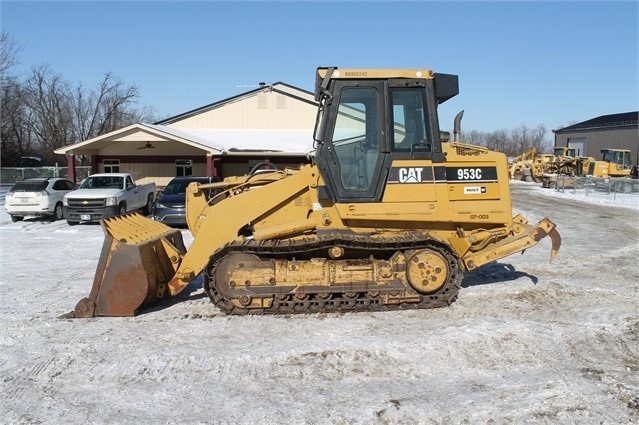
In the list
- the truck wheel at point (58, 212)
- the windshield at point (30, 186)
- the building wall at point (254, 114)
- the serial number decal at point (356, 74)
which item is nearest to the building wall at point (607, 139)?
the building wall at point (254, 114)

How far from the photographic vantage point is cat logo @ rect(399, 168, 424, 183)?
675 centimetres

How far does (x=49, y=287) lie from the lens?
8.34 meters

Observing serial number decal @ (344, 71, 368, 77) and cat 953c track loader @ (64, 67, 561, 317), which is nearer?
cat 953c track loader @ (64, 67, 561, 317)

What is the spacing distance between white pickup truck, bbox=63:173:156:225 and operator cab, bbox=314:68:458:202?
1199cm

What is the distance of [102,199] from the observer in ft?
55.6

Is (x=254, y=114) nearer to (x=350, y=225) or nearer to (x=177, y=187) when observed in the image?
(x=177, y=187)

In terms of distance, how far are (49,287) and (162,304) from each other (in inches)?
87.1

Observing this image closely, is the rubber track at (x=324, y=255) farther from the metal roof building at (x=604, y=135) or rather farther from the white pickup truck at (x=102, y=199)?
the metal roof building at (x=604, y=135)

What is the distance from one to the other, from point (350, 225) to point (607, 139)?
56588 mm

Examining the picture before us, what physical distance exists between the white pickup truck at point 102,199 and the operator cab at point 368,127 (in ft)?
39.4

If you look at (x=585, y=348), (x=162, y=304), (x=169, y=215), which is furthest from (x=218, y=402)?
(x=169, y=215)

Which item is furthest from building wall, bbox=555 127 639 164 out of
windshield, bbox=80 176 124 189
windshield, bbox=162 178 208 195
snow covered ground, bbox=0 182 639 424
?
snow covered ground, bbox=0 182 639 424

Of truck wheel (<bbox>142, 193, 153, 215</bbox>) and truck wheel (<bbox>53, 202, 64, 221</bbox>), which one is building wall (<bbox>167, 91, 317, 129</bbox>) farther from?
truck wheel (<bbox>53, 202, 64, 221</bbox>)

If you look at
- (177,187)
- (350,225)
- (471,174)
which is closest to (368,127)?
(350,225)
